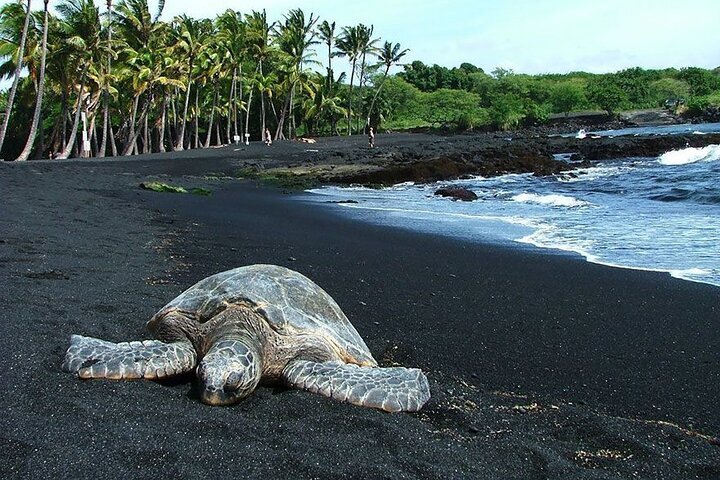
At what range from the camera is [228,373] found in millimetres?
2982

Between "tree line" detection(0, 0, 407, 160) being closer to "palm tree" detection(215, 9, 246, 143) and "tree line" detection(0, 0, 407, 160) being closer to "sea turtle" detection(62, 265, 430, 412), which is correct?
"palm tree" detection(215, 9, 246, 143)

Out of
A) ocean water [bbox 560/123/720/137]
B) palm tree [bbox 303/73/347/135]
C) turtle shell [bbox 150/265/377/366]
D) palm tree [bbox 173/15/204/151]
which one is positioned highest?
palm tree [bbox 173/15/204/151]

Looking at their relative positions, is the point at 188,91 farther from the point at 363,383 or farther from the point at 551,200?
the point at 363,383

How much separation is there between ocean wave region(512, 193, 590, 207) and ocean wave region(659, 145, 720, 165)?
1301 centimetres

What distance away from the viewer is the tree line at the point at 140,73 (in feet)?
99.8

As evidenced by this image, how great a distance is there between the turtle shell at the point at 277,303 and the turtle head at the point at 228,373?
0.36m

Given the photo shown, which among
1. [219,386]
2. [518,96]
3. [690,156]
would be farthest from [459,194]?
[518,96]

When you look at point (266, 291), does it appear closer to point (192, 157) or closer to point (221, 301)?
point (221, 301)

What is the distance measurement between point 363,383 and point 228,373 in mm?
708

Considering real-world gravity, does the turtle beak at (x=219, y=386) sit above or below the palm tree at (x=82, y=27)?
below

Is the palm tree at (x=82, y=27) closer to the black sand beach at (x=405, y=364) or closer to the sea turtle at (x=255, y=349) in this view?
the black sand beach at (x=405, y=364)

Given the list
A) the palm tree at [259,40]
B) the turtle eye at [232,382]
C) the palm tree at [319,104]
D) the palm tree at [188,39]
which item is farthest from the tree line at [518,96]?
the turtle eye at [232,382]

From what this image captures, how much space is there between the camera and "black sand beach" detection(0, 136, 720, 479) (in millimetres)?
2527

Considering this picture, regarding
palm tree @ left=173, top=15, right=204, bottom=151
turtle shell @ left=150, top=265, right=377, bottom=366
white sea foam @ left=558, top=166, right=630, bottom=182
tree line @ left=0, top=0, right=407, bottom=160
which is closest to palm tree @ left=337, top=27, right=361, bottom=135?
tree line @ left=0, top=0, right=407, bottom=160
